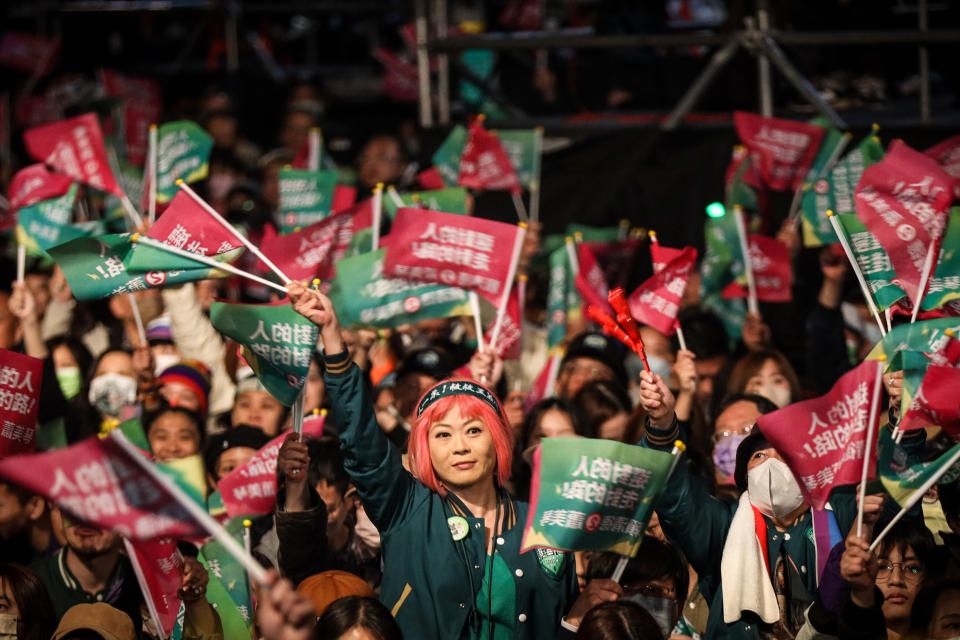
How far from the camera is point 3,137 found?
10.5m

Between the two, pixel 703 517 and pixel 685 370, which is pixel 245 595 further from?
pixel 685 370

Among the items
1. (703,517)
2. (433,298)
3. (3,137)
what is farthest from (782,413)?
(3,137)

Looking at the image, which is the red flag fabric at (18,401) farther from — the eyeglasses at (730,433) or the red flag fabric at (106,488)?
the eyeglasses at (730,433)

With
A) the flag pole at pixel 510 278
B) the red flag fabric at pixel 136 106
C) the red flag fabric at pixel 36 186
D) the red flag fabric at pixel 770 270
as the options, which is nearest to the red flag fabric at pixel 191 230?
the flag pole at pixel 510 278

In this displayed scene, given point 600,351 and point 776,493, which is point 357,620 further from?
point 600,351

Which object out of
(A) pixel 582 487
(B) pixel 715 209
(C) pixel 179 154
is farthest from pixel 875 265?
(C) pixel 179 154

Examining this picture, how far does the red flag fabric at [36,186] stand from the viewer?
7.34 m

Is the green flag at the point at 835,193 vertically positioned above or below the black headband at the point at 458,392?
above

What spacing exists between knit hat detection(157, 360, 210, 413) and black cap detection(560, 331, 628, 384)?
1.82 meters

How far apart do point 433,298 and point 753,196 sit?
Answer: 2.62 meters

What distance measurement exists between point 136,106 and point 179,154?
2523mm

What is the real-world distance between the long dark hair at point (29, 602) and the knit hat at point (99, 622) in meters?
0.05

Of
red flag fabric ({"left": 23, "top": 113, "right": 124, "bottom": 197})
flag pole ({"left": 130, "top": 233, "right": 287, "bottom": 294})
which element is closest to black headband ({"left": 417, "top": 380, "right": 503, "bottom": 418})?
flag pole ({"left": 130, "top": 233, "right": 287, "bottom": 294})

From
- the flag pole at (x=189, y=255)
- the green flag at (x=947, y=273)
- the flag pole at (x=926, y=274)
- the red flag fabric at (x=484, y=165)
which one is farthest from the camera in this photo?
the red flag fabric at (x=484, y=165)
